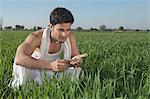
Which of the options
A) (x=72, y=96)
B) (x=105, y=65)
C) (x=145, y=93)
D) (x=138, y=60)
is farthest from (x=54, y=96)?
(x=138, y=60)

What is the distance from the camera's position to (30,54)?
265cm

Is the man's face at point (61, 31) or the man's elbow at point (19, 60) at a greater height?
the man's face at point (61, 31)

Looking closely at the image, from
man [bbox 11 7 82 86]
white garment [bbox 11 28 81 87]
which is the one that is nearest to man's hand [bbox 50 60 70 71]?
man [bbox 11 7 82 86]

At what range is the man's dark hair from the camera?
2500 mm

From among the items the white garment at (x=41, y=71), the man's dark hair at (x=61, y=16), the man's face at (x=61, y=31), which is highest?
the man's dark hair at (x=61, y=16)

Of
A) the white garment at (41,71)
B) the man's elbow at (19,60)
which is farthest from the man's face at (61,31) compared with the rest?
the man's elbow at (19,60)

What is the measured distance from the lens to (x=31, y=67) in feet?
8.49

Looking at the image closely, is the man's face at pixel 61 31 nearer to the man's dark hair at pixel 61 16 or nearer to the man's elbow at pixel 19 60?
the man's dark hair at pixel 61 16

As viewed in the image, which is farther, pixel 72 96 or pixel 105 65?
pixel 105 65

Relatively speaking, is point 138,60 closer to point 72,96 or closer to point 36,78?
point 36,78

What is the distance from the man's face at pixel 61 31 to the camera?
2.47m

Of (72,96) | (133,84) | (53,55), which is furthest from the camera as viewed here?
(53,55)

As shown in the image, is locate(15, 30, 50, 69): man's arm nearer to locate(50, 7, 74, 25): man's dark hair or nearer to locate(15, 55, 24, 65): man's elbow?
locate(15, 55, 24, 65): man's elbow

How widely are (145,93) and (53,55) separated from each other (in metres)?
0.96
